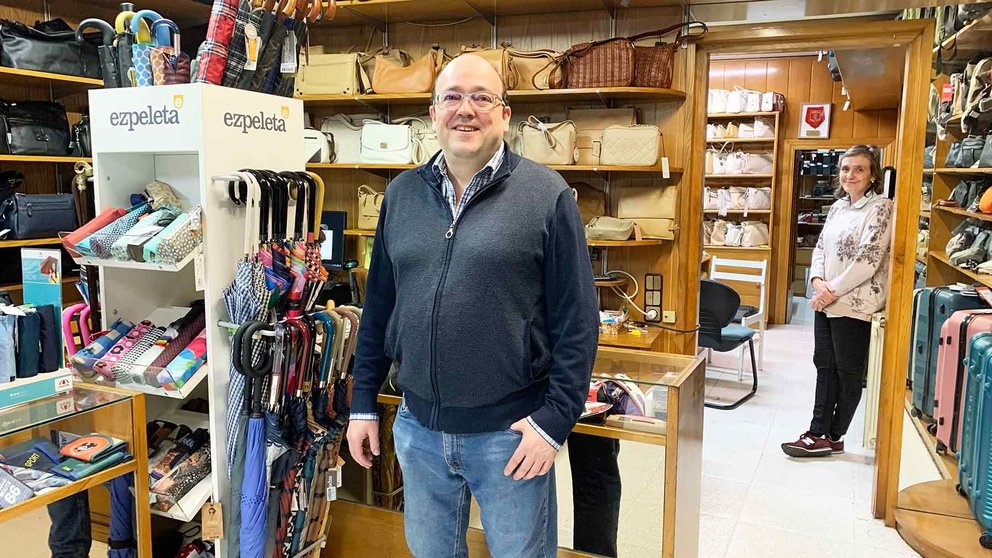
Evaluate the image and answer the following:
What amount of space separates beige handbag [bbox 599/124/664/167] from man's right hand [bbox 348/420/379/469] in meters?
2.28

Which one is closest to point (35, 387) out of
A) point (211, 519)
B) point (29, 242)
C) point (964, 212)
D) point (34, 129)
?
point (211, 519)

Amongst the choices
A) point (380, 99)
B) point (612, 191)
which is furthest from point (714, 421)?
point (380, 99)

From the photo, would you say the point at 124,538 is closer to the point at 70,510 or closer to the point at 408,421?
the point at 70,510

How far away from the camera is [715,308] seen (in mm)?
4977

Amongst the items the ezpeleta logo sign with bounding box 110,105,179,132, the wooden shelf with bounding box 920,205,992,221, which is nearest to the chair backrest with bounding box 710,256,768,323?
the wooden shelf with bounding box 920,205,992,221

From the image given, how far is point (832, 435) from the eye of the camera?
4215mm

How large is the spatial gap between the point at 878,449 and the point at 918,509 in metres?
0.30

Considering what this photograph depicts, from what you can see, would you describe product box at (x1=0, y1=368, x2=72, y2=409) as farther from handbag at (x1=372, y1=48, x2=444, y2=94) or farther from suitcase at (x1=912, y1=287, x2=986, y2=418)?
suitcase at (x1=912, y1=287, x2=986, y2=418)

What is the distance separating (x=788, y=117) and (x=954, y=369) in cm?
Result: 516

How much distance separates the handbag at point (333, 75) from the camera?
414 centimetres

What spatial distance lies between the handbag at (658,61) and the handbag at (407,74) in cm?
103

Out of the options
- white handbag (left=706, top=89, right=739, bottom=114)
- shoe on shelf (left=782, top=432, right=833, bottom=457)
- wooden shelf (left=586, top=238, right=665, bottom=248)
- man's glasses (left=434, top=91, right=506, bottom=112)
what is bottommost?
shoe on shelf (left=782, top=432, right=833, bottom=457)

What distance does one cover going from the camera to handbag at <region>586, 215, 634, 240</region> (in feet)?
12.3

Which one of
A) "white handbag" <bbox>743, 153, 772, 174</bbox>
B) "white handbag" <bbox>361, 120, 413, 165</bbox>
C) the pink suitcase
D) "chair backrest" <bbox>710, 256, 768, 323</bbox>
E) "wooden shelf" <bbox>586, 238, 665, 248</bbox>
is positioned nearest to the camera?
the pink suitcase
